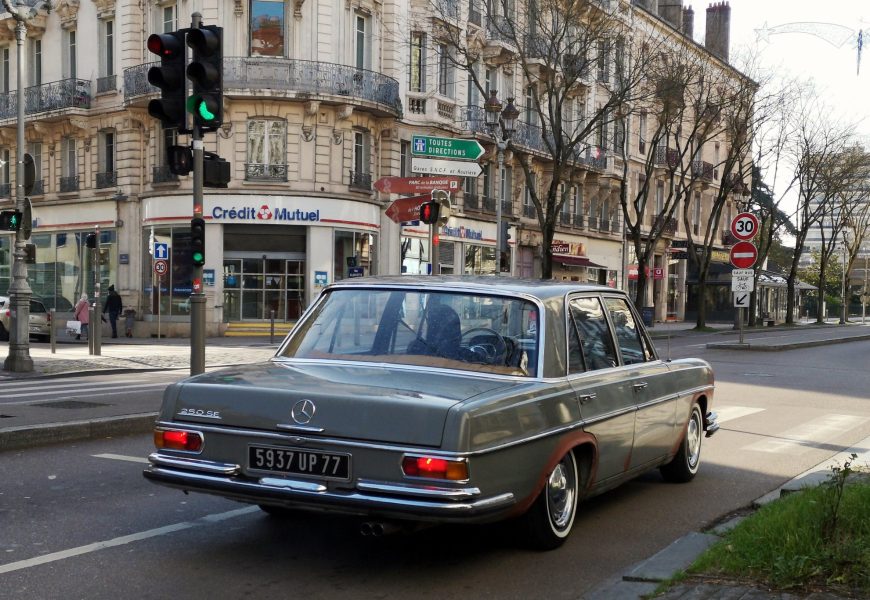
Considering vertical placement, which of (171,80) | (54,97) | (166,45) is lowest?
(171,80)

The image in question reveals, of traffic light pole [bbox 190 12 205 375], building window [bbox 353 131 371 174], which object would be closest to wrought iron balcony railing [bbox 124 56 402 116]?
building window [bbox 353 131 371 174]

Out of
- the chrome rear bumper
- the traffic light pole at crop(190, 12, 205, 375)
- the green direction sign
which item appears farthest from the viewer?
the green direction sign

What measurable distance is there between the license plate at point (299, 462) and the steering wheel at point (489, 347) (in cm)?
116

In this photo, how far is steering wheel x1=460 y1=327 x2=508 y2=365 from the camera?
5.48 meters

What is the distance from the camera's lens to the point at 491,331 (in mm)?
5590

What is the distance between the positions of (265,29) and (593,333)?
29658 mm

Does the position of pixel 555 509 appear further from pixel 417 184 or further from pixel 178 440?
pixel 417 184

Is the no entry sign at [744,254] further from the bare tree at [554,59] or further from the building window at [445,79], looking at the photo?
the building window at [445,79]

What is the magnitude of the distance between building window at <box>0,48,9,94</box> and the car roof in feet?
131

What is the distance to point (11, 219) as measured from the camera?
55.7ft

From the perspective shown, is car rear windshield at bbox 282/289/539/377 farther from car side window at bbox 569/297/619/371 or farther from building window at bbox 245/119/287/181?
building window at bbox 245/119/287/181

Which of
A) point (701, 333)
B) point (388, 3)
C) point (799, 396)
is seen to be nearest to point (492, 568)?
point (799, 396)

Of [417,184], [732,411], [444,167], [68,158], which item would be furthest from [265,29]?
[732,411]

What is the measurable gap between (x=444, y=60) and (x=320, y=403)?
109ft
